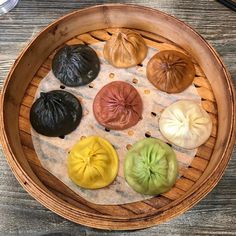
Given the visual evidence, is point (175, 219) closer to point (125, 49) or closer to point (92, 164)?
point (92, 164)

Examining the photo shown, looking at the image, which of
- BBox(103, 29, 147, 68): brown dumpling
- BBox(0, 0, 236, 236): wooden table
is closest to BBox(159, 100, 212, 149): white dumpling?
BBox(0, 0, 236, 236): wooden table

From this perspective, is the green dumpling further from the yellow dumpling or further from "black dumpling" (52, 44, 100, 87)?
"black dumpling" (52, 44, 100, 87)

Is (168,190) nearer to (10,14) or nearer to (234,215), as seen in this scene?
(234,215)

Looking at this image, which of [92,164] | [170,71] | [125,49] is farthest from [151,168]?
[125,49]

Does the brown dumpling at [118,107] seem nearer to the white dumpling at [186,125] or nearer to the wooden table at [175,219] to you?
the white dumpling at [186,125]

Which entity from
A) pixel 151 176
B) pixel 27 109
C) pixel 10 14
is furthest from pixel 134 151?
pixel 10 14

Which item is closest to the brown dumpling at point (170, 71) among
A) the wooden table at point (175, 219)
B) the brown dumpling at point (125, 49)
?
the brown dumpling at point (125, 49)
